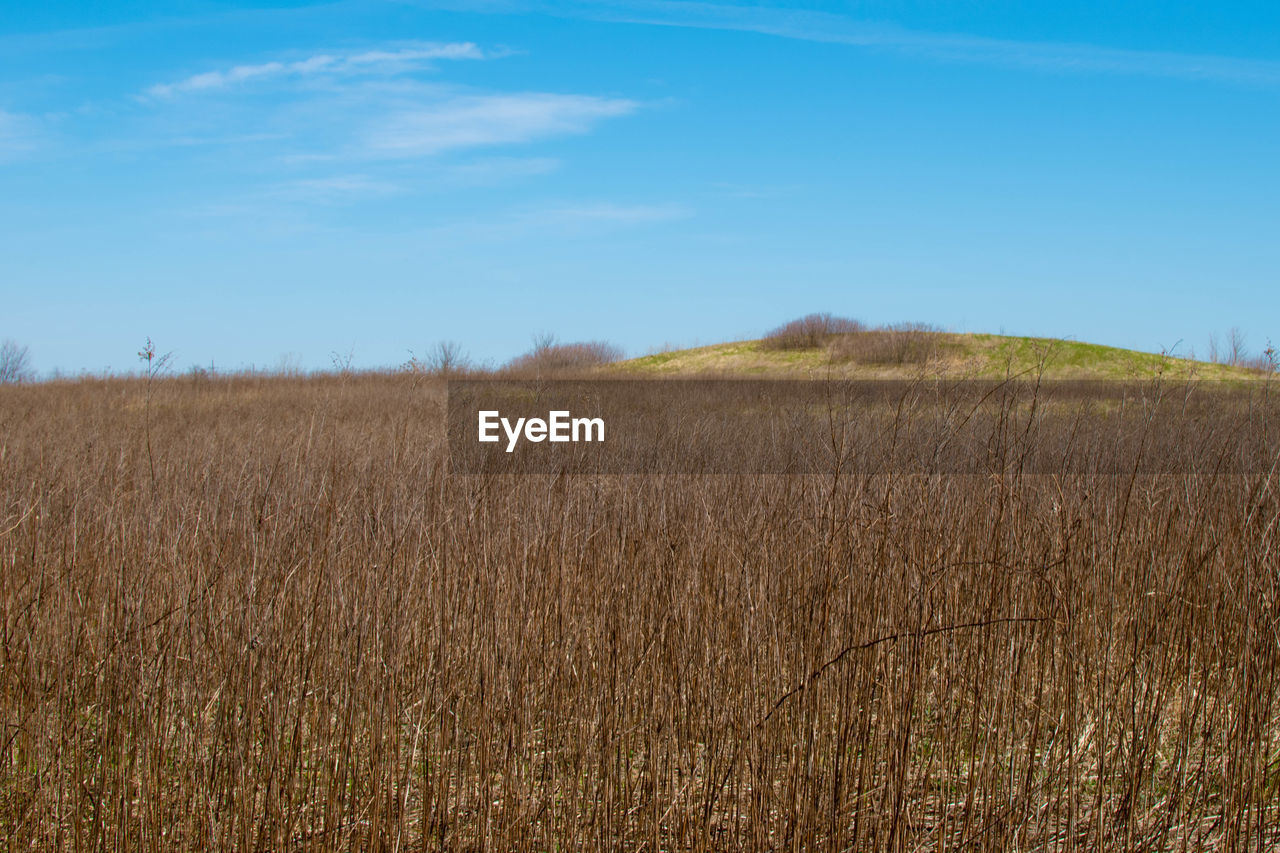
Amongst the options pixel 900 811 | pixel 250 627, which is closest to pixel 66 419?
pixel 250 627

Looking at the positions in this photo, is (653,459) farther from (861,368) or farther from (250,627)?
(861,368)

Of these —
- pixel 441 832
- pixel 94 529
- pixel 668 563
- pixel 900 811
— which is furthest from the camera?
pixel 94 529

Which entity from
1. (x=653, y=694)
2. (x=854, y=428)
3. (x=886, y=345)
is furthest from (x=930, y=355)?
(x=653, y=694)

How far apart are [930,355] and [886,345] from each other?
138 inches

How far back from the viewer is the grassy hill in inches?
801

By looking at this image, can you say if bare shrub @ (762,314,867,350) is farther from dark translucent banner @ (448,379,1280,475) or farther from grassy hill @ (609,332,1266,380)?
dark translucent banner @ (448,379,1280,475)

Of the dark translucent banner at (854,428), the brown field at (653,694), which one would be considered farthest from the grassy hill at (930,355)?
the brown field at (653,694)

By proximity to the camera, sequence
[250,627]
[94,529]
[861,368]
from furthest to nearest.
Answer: [861,368] → [94,529] → [250,627]

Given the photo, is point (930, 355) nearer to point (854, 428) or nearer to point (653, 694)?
point (854, 428)

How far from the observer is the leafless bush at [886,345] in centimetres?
2186

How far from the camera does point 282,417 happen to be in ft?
45.4

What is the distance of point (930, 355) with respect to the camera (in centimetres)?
1950

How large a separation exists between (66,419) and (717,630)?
13.0m

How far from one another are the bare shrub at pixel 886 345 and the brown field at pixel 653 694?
17.9 m
